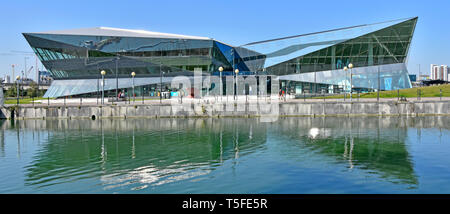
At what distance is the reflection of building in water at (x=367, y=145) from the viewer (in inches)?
514

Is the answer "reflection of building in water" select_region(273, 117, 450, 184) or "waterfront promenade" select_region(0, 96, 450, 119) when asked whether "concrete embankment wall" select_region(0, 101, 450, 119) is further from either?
"reflection of building in water" select_region(273, 117, 450, 184)

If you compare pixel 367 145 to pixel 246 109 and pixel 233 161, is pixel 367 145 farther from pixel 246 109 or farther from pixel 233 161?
pixel 246 109

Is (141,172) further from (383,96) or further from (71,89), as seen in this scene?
(71,89)

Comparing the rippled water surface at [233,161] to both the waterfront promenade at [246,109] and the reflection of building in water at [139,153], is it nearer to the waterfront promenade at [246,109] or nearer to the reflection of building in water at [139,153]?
the reflection of building in water at [139,153]

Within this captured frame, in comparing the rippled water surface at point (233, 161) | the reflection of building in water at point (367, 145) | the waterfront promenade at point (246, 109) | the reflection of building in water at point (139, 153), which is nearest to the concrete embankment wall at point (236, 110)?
the waterfront promenade at point (246, 109)

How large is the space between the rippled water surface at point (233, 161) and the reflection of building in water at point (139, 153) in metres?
0.04

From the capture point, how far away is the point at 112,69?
58.3m

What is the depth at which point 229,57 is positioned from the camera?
199 ft

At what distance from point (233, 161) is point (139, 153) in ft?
16.5

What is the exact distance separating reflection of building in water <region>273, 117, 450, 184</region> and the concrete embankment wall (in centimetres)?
649

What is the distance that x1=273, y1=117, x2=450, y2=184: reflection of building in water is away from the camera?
1306cm

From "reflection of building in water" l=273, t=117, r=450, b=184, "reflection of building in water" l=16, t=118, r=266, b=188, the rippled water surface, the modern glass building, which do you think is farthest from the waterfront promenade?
the modern glass building
